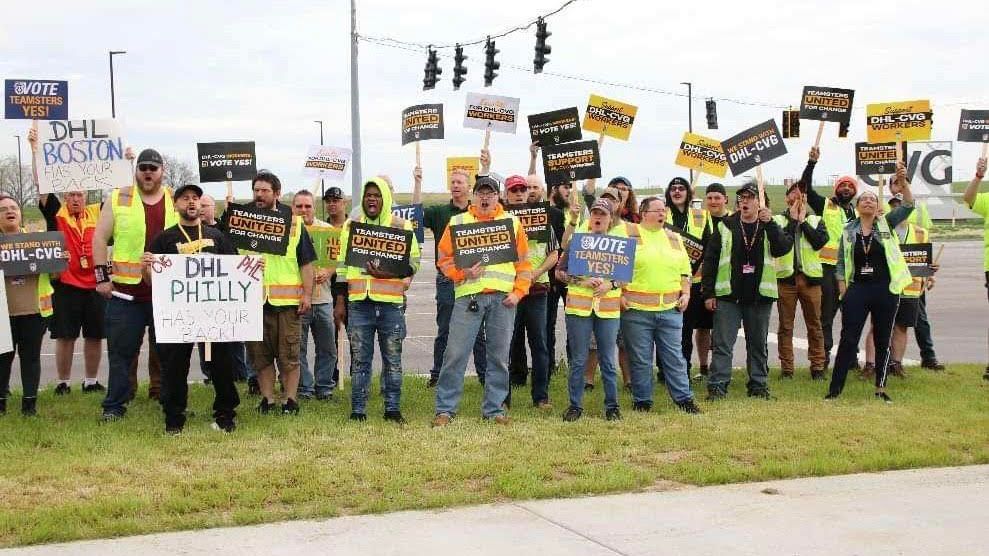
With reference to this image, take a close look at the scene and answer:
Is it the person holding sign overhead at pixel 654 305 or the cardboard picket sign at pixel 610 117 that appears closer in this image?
the person holding sign overhead at pixel 654 305

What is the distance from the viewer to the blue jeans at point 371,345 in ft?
29.9

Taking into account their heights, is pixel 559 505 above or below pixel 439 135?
below

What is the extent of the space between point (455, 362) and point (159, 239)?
8.37 feet

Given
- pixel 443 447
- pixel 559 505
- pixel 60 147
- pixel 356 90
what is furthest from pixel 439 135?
pixel 356 90

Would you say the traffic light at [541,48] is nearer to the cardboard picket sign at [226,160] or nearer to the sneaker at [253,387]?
the cardboard picket sign at [226,160]

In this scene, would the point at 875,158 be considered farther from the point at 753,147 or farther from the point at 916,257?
the point at 753,147

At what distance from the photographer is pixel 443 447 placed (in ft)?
26.1

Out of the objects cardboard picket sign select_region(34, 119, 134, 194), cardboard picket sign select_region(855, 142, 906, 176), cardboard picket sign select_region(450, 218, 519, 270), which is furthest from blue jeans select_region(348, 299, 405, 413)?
cardboard picket sign select_region(855, 142, 906, 176)

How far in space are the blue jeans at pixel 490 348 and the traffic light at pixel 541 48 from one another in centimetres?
1843

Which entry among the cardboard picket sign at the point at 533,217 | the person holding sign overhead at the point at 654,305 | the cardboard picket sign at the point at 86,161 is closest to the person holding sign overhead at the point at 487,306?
the cardboard picket sign at the point at 533,217

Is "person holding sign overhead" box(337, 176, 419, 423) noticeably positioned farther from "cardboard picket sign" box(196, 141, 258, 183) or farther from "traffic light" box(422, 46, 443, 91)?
"traffic light" box(422, 46, 443, 91)

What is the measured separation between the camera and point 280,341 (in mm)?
9445

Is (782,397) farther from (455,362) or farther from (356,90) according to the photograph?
(356,90)

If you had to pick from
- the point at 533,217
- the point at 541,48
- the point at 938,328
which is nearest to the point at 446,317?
the point at 533,217
